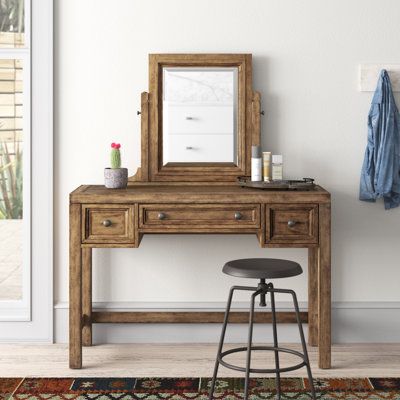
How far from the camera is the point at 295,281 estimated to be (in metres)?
4.45

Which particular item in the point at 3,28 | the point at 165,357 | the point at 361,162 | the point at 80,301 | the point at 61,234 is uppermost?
the point at 3,28

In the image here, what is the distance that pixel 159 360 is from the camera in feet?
13.6

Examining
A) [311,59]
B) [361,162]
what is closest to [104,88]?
[311,59]

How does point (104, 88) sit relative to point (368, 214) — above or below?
above

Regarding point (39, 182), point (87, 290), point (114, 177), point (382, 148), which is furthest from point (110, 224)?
point (382, 148)

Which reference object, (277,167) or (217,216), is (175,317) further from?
(277,167)

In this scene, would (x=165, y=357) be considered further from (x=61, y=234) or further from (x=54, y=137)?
(x=54, y=137)

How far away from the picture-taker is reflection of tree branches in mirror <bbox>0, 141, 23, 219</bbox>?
450 centimetres

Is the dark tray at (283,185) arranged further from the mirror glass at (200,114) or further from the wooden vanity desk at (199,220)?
the mirror glass at (200,114)

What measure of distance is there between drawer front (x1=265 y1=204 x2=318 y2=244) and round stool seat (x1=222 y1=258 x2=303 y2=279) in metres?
0.37

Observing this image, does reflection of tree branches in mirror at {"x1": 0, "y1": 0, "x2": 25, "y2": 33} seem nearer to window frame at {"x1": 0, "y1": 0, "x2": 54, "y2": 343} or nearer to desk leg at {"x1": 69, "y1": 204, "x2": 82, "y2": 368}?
window frame at {"x1": 0, "y1": 0, "x2": 54, "y2": 343}

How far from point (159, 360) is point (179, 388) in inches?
16.8

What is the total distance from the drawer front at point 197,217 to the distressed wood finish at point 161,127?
0.44m

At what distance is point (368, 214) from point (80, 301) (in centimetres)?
159
